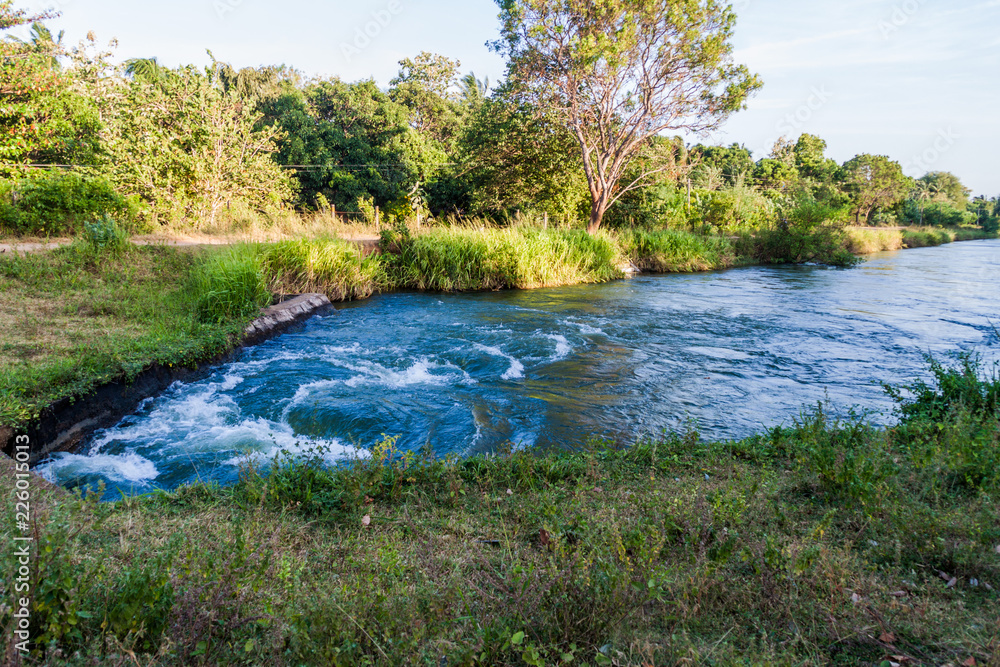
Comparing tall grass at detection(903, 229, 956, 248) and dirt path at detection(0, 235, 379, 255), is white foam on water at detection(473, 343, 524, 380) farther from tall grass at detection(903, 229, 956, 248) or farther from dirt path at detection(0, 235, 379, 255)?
tall grass at detection(903, 229, 956, 248)

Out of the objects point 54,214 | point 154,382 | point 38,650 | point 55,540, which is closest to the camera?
point 38,650

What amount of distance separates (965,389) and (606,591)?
14.0 feet

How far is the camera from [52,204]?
424 inches

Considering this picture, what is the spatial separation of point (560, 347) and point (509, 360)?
3.61ft

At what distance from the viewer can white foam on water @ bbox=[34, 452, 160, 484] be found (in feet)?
12.7

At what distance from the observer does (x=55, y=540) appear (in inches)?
79.3

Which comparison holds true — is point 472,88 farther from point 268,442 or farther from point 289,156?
point 268,442

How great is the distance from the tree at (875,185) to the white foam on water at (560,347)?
45184mm

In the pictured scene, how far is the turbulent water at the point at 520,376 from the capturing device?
182 inches

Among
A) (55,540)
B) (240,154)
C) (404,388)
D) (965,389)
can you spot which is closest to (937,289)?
(965,389)

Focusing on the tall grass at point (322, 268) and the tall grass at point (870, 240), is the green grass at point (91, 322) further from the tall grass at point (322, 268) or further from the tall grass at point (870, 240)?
the tall grass at point (870, 240)

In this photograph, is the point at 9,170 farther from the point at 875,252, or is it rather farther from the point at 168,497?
the point at 875,252

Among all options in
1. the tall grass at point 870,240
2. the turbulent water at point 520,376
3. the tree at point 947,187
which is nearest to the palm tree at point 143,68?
the turbulent water at point 520,376

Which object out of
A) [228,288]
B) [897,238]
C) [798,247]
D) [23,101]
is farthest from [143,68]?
[897,238]
